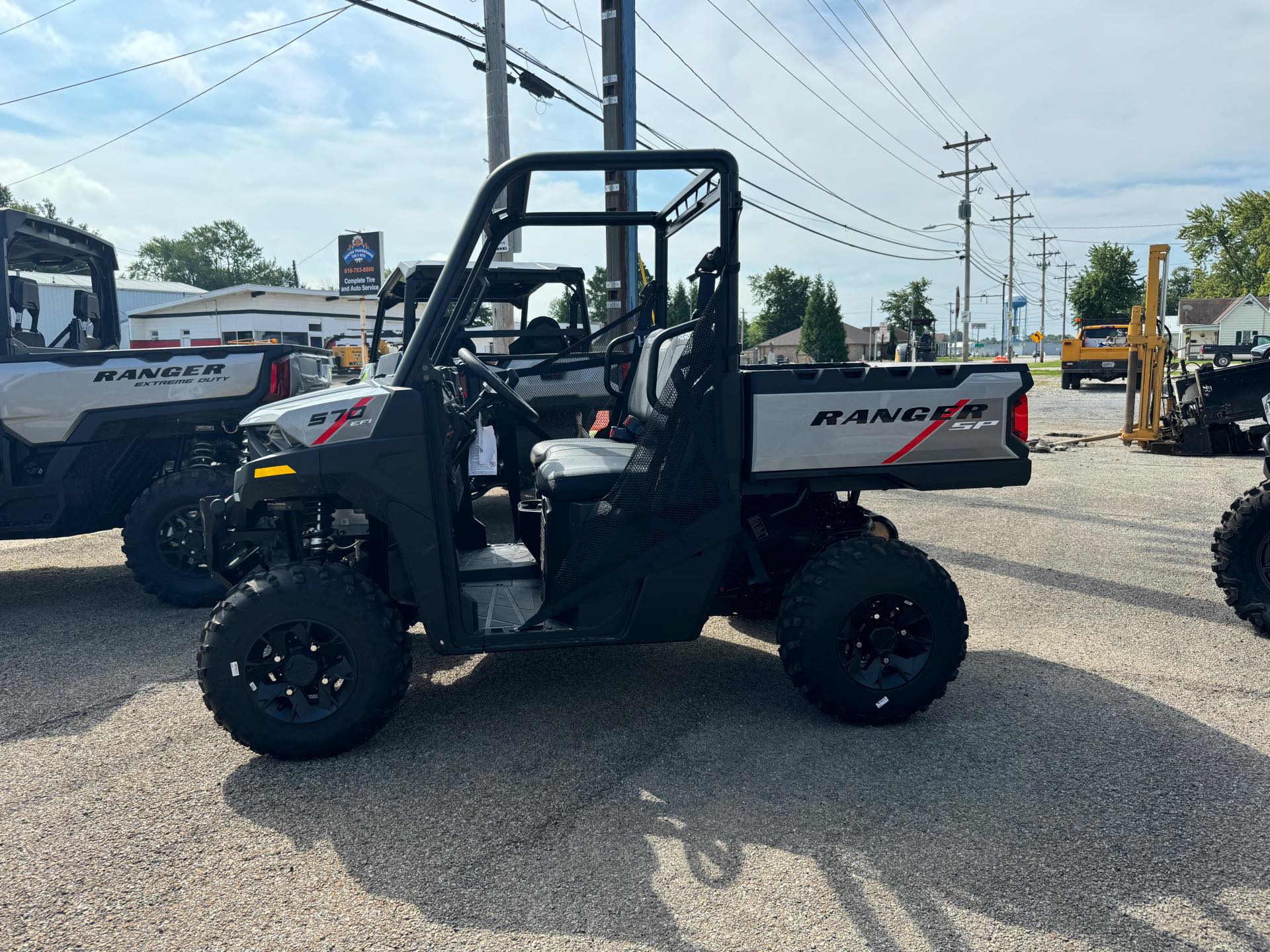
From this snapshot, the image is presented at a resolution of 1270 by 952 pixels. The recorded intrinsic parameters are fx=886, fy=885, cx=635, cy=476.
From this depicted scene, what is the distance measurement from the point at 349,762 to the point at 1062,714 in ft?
9.38

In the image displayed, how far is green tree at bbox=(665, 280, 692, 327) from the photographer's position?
3.84 metres

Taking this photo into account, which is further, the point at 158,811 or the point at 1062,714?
the point at 1062,714

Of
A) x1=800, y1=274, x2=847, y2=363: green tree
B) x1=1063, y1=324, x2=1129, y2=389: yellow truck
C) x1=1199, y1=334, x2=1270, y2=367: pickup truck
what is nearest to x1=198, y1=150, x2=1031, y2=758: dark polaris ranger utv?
x1=1063, y1=324, x2=1129, y2=389: yellow truck

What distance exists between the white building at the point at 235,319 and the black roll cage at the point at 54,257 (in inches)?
1530

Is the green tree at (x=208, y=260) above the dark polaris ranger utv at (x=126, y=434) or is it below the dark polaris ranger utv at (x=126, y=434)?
above

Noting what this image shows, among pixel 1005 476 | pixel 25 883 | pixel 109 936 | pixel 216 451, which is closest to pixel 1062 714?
pixel 1005 476

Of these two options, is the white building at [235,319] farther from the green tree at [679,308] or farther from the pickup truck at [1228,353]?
the green tree at [679,308]

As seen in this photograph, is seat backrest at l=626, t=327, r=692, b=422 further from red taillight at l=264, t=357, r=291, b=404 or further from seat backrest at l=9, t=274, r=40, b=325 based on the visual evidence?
seat backrest at l=9, t=274, r=40, b=325

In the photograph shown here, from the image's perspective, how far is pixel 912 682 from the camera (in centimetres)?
351

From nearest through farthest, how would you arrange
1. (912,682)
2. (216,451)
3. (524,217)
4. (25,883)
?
(25,883) → (912,682) → (524,217) → (216,451)

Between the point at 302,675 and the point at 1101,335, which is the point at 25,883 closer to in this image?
the point at 302,675

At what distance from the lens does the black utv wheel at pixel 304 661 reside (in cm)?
320

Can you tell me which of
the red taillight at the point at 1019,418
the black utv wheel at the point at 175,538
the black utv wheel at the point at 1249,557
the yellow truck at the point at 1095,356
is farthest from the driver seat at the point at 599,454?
the yellow truck at the point at 1095,356

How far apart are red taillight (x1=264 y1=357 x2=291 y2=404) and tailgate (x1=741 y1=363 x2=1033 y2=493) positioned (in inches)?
148
